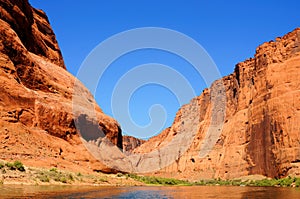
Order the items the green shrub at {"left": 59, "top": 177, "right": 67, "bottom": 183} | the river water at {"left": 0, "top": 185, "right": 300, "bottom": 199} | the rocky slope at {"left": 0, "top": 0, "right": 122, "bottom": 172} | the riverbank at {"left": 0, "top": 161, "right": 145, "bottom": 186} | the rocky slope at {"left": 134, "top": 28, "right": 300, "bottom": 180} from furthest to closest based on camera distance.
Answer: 1. the rocky slope at {"left": 134, "top": 28, "right": 300, "bottom": 180}
2. the rocky slope at {"left": 0, "top": 0, "right": 122, "bottom": 172}
3. the green shrub at {"left": 59, "top": 177, "right": 67, "bottom": 183}
4. the riverbank at {"left": 0, "top": 161, "right": 145, "bottom": 186}
5. the river water at {"left": 0, "top": 185, "right": 300, "bottom": 199}

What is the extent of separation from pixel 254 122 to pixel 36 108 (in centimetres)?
5611

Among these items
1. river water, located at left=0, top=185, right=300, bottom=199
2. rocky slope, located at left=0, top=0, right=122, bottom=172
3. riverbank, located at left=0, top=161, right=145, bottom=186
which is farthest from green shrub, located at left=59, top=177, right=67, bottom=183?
rocky slope, located at left=0, top=0, right=122, bottom=172

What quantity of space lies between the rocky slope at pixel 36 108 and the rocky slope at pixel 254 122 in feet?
114

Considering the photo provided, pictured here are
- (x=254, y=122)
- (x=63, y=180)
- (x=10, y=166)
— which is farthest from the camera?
(x=254, y=122)

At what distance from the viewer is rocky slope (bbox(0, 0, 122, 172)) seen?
34.5m

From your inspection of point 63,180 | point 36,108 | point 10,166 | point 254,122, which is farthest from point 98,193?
point 254,122

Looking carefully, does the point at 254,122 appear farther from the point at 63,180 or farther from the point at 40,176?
the point at 40,176

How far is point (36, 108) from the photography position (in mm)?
38625

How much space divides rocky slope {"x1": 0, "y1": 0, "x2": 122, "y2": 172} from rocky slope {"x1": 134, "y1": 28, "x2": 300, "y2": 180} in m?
34.8

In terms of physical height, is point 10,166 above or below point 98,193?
above

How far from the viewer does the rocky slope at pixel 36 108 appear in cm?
3453

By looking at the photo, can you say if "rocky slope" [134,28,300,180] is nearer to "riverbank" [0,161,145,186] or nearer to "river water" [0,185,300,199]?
"river water" [0,185,300,199]

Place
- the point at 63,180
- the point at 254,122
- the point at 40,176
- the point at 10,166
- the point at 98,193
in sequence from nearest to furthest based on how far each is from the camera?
the point at 98,193
the point at 10,166
the point at 40,176
the point at 63,180
the point at 254,122

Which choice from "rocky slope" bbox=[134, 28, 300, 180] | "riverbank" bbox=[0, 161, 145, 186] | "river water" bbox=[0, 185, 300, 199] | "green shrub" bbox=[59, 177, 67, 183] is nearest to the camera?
"river water" bbox=[0, 185, 300, 199]
